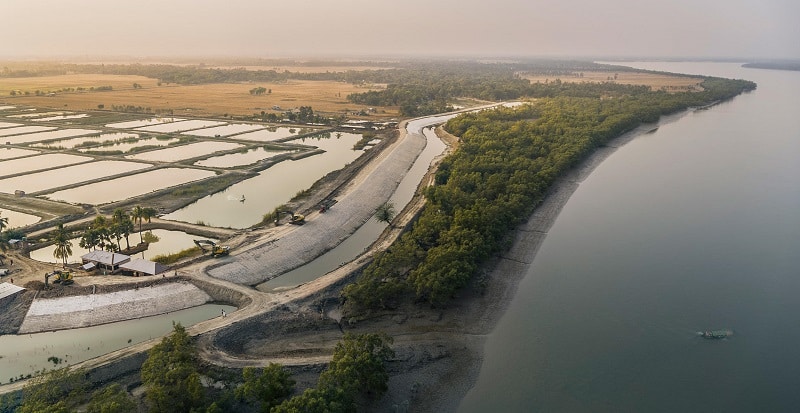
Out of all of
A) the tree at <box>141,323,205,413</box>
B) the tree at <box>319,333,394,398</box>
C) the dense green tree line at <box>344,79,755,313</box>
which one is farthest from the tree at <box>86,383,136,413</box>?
the dense green tree line at <box>344,79,755,313</box>

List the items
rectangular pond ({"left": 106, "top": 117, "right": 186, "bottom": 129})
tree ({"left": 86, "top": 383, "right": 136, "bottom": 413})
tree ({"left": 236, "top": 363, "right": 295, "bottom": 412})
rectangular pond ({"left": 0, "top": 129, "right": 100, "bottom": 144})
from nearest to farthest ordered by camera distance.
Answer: tree ({"left": 86, "top": 383, "right": 136, "bottom": 413}) → tree ({"left": 236, "top": 363, "right": 295, "bottom": 412}) → rectangular pond ({"left": 0, "top": 129, "right": 100, "bottom": 144}) → rectangular pond ({"left": 106, "top": 117, "right": 186, "bottom": 129})

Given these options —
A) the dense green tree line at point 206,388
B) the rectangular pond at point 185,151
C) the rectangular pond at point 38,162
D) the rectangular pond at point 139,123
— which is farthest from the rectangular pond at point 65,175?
the dense green tree line at point 206,388

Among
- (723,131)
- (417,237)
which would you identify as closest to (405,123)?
(723,131)

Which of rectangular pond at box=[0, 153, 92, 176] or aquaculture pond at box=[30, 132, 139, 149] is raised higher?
aquaculture pond at box=[30, 132, 139, 149]

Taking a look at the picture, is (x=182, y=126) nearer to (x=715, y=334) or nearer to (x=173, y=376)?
(x=173, y=376)

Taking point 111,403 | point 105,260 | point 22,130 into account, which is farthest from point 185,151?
point 111,403

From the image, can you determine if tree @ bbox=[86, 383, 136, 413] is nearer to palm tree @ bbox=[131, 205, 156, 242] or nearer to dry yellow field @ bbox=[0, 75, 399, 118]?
palm tree @ bbox=[131, 205, 156, 242]
